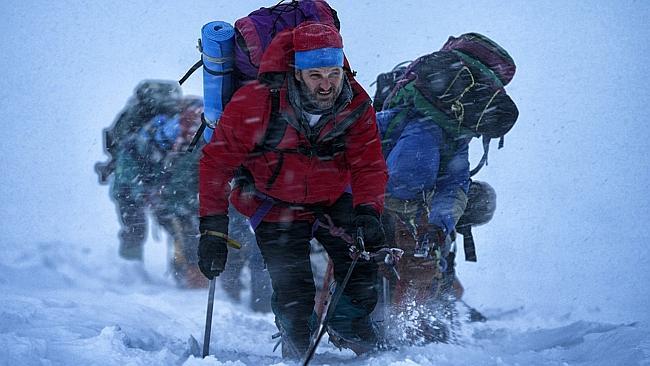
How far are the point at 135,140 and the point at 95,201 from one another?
650 centimetres

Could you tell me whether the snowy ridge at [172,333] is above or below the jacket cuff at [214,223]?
below

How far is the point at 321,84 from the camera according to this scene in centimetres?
335

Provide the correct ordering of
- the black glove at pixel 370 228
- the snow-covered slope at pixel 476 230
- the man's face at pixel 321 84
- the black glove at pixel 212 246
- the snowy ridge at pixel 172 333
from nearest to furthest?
the snowy ridge at pixel 172 333 → the man's face at pixel 321 84 → the black glove at pixel 212 246 → the black glove at pixel 370 228 → the snow-covered slope at pixel 476 230

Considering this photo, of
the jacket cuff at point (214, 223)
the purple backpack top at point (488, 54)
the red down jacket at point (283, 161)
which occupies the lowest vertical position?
the jacket cuff at point (214, 223)

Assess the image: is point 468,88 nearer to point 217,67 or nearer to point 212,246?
point 217,67

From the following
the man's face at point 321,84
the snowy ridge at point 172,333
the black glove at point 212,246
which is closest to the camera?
the snowy ridge at point 172,333

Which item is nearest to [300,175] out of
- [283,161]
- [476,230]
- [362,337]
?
[283,161]

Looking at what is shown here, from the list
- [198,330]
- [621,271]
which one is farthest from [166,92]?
[621,271]

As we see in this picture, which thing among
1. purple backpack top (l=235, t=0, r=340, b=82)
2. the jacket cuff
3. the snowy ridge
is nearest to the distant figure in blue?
the snowy ridge

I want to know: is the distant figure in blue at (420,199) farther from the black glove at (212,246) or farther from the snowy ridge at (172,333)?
the black glove at (212,246)

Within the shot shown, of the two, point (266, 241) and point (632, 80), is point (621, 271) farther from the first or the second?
point (632, 80)

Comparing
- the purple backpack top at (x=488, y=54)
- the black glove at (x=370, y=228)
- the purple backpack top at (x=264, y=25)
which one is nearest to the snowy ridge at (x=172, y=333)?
the black glove at (x=370, y=228)

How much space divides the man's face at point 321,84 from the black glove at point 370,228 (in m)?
0.68

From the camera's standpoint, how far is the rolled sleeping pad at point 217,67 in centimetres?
384
